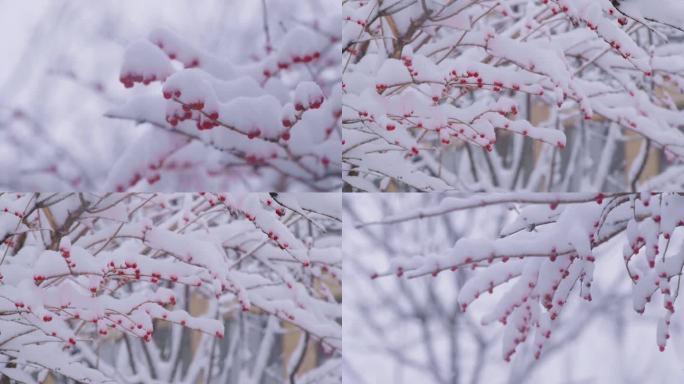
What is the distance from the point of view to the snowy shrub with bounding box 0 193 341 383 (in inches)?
70.5

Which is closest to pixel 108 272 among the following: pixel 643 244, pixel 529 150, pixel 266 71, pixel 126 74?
pixel 126 74

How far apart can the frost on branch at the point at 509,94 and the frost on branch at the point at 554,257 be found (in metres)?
0.05

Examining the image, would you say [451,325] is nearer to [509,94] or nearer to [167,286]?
[509,94]

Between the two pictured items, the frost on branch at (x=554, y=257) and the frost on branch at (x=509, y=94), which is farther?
the frost on branch at (x=554, y=257)

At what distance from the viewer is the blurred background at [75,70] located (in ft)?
5.86

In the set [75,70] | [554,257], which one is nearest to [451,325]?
[554,257]

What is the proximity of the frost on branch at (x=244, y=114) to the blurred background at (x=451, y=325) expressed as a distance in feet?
0.66

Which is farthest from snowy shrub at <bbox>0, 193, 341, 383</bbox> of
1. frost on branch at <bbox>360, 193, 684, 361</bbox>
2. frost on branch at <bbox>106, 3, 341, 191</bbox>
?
frost on branch at <bbox>360, 193, 684, 361</bbox>

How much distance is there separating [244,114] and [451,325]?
68 centimetres

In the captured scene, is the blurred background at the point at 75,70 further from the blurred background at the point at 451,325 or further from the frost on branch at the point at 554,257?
the frost on branch at the point at 554,257

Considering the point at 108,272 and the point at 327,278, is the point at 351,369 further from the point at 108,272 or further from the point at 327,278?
the point at 108,272

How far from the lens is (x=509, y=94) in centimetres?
186

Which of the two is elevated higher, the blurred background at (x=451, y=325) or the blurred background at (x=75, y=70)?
the blurred background at (x=75, y=70)

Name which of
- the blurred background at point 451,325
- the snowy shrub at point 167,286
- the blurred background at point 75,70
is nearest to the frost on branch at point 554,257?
the blurred background at point 451,325
